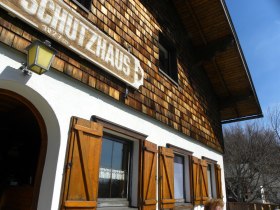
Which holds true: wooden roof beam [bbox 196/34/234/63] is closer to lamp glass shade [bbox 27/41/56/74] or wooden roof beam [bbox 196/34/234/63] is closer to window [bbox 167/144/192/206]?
window [bbox 167/144/192/206]

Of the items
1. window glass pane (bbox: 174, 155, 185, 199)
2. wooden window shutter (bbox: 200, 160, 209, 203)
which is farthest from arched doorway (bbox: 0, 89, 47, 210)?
wooden window shutter (bbox: 200, 160, 209, 203)

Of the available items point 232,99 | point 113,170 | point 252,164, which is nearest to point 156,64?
point 113,170

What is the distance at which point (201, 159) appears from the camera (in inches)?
269

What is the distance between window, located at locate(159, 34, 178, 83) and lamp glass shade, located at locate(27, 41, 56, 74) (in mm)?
4225

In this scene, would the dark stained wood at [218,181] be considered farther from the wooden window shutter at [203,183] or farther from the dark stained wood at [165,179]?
the dark stained wood at [165,179]

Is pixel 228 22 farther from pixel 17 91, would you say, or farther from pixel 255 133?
pixel 255 133

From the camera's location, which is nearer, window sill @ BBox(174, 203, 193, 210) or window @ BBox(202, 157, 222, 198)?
window sill @ BBox(174, 203, 193, 210)

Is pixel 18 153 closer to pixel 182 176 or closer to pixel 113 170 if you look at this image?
pixel 113 170

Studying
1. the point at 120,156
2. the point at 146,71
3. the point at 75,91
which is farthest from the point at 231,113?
the point at 75,91

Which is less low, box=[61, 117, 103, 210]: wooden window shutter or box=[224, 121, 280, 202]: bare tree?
box=[224, 121, 280, 202]: bare tree

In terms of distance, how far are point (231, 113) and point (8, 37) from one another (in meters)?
8.90

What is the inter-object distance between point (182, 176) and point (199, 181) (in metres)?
0.53

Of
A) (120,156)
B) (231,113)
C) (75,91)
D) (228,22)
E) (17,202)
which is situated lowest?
(17,202)

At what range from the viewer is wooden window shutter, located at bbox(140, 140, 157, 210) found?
4.29m
